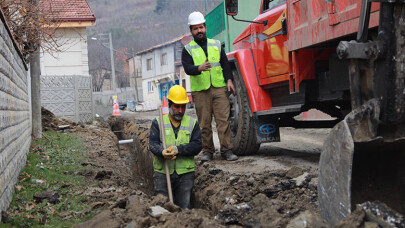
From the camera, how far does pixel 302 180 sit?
178 inches

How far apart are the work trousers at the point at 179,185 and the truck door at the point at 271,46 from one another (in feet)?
5.48

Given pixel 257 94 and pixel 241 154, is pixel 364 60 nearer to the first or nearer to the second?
pixel 257 94

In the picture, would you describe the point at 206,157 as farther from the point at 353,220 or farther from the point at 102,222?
the point at 353,220

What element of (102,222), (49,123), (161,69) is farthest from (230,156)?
(161,69)

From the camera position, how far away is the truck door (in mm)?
5801

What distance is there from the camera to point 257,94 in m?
6.41

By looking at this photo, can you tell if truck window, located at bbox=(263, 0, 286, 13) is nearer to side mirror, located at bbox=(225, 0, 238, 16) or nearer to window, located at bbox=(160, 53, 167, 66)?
side mirror, located at bbox=(225, 0, 238, 16)

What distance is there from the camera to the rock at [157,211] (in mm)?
3641

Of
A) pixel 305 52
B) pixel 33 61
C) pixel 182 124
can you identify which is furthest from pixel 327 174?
pixel 33 61

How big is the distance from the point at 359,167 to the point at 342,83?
169 cm

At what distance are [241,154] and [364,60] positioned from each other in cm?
441

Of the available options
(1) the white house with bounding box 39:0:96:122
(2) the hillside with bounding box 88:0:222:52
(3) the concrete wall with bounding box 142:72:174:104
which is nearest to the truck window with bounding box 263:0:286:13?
(1) the white house with bounding box 39:0:96:122

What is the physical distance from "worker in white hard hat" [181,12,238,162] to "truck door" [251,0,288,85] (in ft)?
1.52

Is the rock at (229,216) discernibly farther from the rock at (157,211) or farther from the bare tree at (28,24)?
the bare tree at (28,24)
